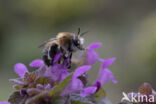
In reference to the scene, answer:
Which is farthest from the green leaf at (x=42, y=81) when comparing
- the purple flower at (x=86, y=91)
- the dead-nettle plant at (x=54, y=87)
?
the purple flower at (x=86, y=91)

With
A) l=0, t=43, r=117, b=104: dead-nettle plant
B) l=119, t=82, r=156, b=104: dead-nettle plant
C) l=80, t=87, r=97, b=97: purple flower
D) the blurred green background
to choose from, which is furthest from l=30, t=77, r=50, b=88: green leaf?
the blurred green background

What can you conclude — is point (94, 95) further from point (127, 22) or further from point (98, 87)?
point (127, 22)

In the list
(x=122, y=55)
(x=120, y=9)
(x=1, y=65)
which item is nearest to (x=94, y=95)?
(x=122, y=55)

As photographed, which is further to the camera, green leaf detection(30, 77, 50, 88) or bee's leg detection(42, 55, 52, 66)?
bee's leg detection(42, 55, 52, 66)

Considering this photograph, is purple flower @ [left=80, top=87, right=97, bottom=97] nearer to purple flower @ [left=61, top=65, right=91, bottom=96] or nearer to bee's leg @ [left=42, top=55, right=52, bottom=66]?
purple flower @ [left=61, top=65, right=91, bottom=96]

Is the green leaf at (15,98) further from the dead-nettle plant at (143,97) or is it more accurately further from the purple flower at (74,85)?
the dead-nettle plant at (143,97)

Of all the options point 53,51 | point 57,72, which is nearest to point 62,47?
point 53,51
